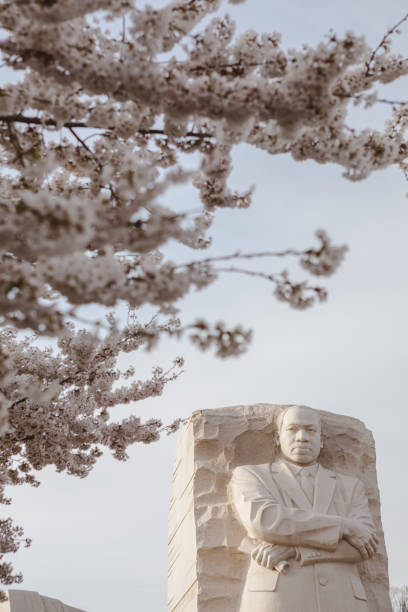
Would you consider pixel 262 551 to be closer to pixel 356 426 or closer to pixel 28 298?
pixel 356 426

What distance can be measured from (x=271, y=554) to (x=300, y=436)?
102 centimetres

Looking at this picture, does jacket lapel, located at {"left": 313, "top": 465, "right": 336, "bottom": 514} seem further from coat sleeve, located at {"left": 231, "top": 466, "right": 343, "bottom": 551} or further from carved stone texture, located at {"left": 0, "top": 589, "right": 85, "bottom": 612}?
carved stone texture, located at {"left": 0, "top": 589, "right": 85, "bottom": 612}

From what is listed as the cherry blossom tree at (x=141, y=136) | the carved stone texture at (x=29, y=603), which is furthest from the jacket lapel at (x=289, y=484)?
the carved stone texture at (x=29, y=603)

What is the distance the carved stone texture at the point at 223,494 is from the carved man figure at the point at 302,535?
18cm

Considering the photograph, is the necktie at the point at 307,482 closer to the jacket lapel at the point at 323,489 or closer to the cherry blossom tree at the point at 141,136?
the jacket lapel at the point at 323,489

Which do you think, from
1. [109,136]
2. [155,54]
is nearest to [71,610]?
[109,136]

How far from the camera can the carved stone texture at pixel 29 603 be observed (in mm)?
8188

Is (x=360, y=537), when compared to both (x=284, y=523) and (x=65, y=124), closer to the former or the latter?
(x=284, y=523)

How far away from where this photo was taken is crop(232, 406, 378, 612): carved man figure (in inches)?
194

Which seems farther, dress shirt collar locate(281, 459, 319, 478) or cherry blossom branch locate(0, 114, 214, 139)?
dress shirt collar locate(281, 459, 319, 478)

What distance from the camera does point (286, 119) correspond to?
272 cm

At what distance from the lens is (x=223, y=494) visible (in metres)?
5.62

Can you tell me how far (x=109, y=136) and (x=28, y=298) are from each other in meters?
1.34

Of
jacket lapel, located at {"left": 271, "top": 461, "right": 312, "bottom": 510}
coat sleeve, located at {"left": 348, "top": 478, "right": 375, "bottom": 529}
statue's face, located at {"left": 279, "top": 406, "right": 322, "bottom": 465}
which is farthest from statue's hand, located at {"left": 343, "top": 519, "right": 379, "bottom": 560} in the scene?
statue's face, located at {"left": 279, "top": 406, "right": 322, "bottom": 465}
